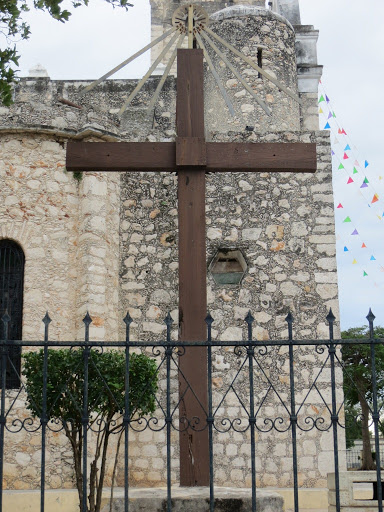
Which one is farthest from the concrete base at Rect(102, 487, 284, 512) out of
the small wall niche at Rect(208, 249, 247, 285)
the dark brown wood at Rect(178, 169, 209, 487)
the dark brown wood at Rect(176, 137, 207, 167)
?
the small wall niche at Rect(208, 249, 247, 285)

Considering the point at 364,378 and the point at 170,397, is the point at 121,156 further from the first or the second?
the point at 364,378

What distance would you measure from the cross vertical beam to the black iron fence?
0.35ft

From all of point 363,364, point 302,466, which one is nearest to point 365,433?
point 363,364

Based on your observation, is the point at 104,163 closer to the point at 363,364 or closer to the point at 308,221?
the point at 308,221

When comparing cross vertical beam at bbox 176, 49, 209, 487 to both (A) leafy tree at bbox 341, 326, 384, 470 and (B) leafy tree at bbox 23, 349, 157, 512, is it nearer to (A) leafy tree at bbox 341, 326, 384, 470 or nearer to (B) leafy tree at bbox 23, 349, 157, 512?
(B) leafy tree at bbox 23, 349, 157, 512

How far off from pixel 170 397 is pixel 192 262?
3195mm

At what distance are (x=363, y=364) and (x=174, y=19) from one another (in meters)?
19.9

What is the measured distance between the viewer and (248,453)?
404 inches

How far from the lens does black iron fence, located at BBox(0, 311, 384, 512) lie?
16.8ft

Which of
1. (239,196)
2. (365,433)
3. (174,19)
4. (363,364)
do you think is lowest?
(365,433)

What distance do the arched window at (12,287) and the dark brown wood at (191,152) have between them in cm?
419

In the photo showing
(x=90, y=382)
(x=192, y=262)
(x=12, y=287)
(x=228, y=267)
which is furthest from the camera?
(x=228, y=267)

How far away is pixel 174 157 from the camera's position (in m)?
7.00

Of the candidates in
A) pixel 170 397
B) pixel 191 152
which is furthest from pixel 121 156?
pixel 170 397
